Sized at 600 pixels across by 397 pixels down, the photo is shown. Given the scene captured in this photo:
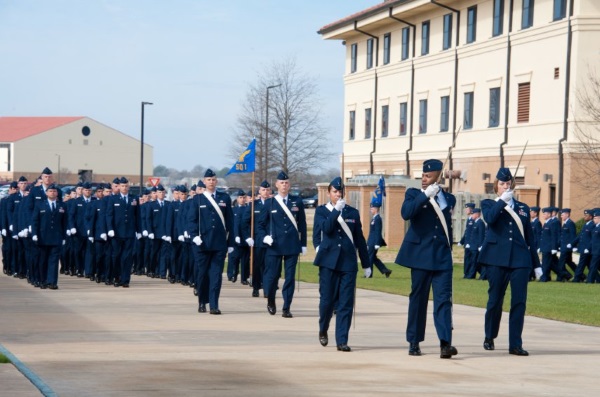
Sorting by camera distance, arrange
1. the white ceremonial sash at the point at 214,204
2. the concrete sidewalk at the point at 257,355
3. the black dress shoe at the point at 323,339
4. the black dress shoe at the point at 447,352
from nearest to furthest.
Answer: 1. the concrete sidewalk at the point at 257,355
2. the black dress shoe at the point at 447,352
3. the black dress shoe at the point at 323,339
4. the white ceremonial sash at the point at 214,204

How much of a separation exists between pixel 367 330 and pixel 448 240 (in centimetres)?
282

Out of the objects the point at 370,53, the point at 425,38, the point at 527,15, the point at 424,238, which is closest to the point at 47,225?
the point at 424,238

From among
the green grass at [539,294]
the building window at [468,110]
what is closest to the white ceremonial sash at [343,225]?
the green grass at [539,294]

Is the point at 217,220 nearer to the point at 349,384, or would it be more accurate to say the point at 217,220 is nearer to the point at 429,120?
the point at 349,384

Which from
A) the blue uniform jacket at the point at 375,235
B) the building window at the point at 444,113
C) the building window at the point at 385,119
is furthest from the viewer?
the building window at the point at 385,119

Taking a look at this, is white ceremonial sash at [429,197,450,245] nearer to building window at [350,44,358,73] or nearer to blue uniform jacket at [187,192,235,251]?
blue uniform jacket at [187,192,235,251]

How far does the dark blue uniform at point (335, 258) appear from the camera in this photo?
14.0m

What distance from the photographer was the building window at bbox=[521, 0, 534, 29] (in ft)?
143

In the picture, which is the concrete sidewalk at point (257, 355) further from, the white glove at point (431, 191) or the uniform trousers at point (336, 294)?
the white glove at point (431, 191)

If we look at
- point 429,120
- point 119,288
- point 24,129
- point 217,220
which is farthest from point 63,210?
point 24,129

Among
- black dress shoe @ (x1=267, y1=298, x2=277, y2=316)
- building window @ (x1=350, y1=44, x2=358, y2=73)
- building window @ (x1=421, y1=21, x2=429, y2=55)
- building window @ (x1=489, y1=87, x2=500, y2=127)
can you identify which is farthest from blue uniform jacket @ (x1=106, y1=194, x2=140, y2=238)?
building window @ (x1=350, y1=44, x2=358, y2=73)

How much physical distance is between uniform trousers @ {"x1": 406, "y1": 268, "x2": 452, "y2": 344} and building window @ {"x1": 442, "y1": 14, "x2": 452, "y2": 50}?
37677 millimetres

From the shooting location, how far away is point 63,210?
75.1ft

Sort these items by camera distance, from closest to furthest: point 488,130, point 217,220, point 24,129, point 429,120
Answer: point 217,220 → point 488,130 → point 429,120 → point 24,129
